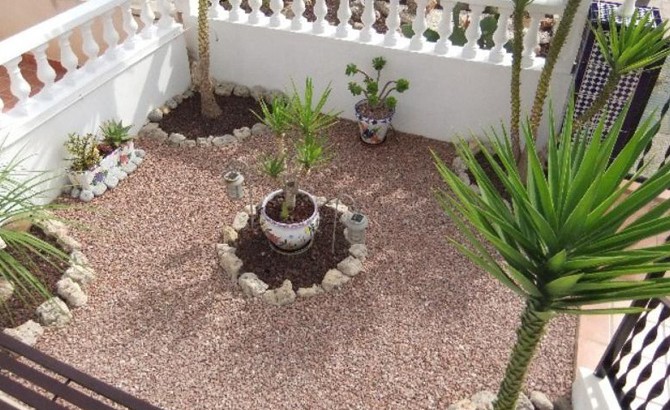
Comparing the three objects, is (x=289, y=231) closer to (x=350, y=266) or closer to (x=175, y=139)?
(x=350, y=266)

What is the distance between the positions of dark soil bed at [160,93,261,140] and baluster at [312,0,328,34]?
0.90 metres

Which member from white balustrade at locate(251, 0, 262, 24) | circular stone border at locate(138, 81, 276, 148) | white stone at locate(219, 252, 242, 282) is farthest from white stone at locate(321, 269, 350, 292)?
white balustrade at locate(251, 0, 262, 24)

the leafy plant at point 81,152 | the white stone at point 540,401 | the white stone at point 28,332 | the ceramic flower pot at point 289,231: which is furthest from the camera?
the leafy plant at point 81,152

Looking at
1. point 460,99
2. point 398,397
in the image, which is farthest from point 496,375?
point 460,99

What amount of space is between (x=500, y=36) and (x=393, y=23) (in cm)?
87

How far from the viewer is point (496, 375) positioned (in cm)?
335

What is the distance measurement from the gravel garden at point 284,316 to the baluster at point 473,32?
1096 mm

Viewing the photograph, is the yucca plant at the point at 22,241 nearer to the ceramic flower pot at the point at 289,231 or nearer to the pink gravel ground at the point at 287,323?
the pink gravel ground at the point at 287,323

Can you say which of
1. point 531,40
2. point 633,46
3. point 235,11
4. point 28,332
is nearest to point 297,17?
point 235,11

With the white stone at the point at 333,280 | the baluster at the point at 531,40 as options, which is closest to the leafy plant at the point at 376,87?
the baluster at the point at 531,40

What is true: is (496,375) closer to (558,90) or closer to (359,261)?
(359,261)

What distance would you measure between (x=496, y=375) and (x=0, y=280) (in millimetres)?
3089

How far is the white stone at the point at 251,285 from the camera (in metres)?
3.76

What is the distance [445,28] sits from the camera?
4.71 meters
